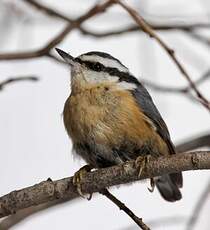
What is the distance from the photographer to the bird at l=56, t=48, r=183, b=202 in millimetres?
3217

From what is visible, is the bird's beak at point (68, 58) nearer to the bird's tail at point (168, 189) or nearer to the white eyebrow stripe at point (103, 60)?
the white eyebrow stripe at point (103, 60)

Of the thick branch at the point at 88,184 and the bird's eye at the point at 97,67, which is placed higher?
Answer: the bird's eye at the point at 97,67

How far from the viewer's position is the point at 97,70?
3.60 m

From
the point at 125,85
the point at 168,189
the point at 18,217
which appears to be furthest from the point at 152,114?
the point at 18,217

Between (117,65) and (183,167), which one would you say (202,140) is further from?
(183,167)

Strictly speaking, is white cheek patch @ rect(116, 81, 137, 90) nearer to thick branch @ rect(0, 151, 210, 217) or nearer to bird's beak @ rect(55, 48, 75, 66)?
bird's beak @ rect(55, 48, 75, 66)

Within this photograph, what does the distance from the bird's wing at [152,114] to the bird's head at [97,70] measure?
0.32 feet

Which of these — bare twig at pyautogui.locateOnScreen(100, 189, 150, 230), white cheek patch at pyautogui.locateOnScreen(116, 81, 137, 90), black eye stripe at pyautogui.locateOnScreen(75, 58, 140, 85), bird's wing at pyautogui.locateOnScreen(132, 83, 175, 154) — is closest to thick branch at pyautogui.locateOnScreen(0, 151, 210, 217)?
bare twig at pyautogui.locateOnScreen(100, 189, 150, 230)

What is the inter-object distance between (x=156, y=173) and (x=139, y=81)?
53.8 inches

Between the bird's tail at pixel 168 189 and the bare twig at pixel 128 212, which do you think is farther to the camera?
the bird's tail at pixel 168 189

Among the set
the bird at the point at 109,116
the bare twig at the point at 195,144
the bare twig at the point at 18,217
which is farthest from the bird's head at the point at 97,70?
the bare twig at the point at 18,217

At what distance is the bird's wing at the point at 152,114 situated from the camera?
338 cm

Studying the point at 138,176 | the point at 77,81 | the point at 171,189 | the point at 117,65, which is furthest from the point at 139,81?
the point at 138,176

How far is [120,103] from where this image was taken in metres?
3.33
